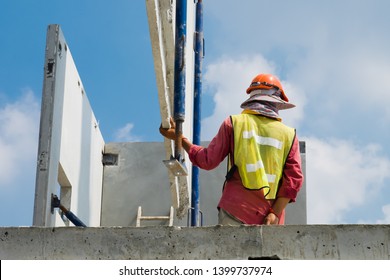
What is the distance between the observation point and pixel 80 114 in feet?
29.8

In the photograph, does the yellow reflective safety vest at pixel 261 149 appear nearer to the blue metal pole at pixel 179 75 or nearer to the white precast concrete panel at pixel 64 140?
the blue metal pole at pixel 179 75

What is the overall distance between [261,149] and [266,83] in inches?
23.0

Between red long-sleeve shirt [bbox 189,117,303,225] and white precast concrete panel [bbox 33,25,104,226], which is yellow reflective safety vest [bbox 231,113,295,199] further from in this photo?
white precast concrete panel [bbox 33,25,104,226]

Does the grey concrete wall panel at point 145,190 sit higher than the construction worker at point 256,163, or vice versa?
the grey concrete wall panel at point 145,190

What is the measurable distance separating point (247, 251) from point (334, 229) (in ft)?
1.49

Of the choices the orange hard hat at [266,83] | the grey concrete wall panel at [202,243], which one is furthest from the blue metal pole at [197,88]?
the grey concrete wall panel at [202,243]

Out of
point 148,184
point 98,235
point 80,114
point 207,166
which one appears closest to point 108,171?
point 148,184

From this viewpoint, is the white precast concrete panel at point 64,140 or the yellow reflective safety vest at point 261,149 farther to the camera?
the white precast concrete panel at point 64,140

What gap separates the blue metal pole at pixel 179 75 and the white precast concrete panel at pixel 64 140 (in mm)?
1099

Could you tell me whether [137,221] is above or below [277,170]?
above

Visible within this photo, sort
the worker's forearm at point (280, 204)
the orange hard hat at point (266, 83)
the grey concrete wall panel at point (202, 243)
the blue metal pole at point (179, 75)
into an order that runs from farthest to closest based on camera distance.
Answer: the blue metal pole at point (179, 75), the orange hard hat at point (266, 83), the worker's forearm at point (280, 204), the grey concrete wall panel at point (202, 243)

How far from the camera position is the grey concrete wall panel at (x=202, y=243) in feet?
13.5

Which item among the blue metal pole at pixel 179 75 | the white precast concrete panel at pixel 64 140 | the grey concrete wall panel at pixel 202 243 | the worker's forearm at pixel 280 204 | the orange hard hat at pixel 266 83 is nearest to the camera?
the grey concrete wall panel at pixel 202 243
